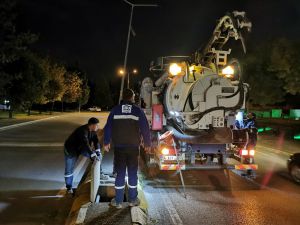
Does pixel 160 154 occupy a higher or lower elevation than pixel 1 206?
higher

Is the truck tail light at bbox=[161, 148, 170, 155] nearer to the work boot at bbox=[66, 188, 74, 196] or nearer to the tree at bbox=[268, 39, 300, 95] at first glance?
the work boot at bbox=[66, 188, 74, 196]

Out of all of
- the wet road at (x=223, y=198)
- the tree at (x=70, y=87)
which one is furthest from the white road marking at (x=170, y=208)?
the tree at (x=70, y=87)

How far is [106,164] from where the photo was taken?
1301 cm

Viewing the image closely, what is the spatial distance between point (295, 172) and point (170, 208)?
4.26 meters

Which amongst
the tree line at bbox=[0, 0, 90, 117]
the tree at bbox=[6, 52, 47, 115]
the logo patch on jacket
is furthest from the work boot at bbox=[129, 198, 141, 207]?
the tree at bbox=[6, 52, 47, 115]

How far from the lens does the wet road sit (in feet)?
22.8

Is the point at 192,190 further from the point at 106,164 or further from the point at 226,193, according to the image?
the point at 106,164

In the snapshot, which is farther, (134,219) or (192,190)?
(192,190)

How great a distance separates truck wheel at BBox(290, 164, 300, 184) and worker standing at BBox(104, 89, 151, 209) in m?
5.11

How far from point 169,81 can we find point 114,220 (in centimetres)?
538

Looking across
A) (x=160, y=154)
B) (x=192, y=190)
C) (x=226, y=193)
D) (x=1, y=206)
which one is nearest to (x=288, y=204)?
(x=226, y=193)

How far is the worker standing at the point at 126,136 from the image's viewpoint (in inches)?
263

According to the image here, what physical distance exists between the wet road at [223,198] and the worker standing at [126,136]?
0.75m

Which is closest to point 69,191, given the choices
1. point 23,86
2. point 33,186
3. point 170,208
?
point 33,186
